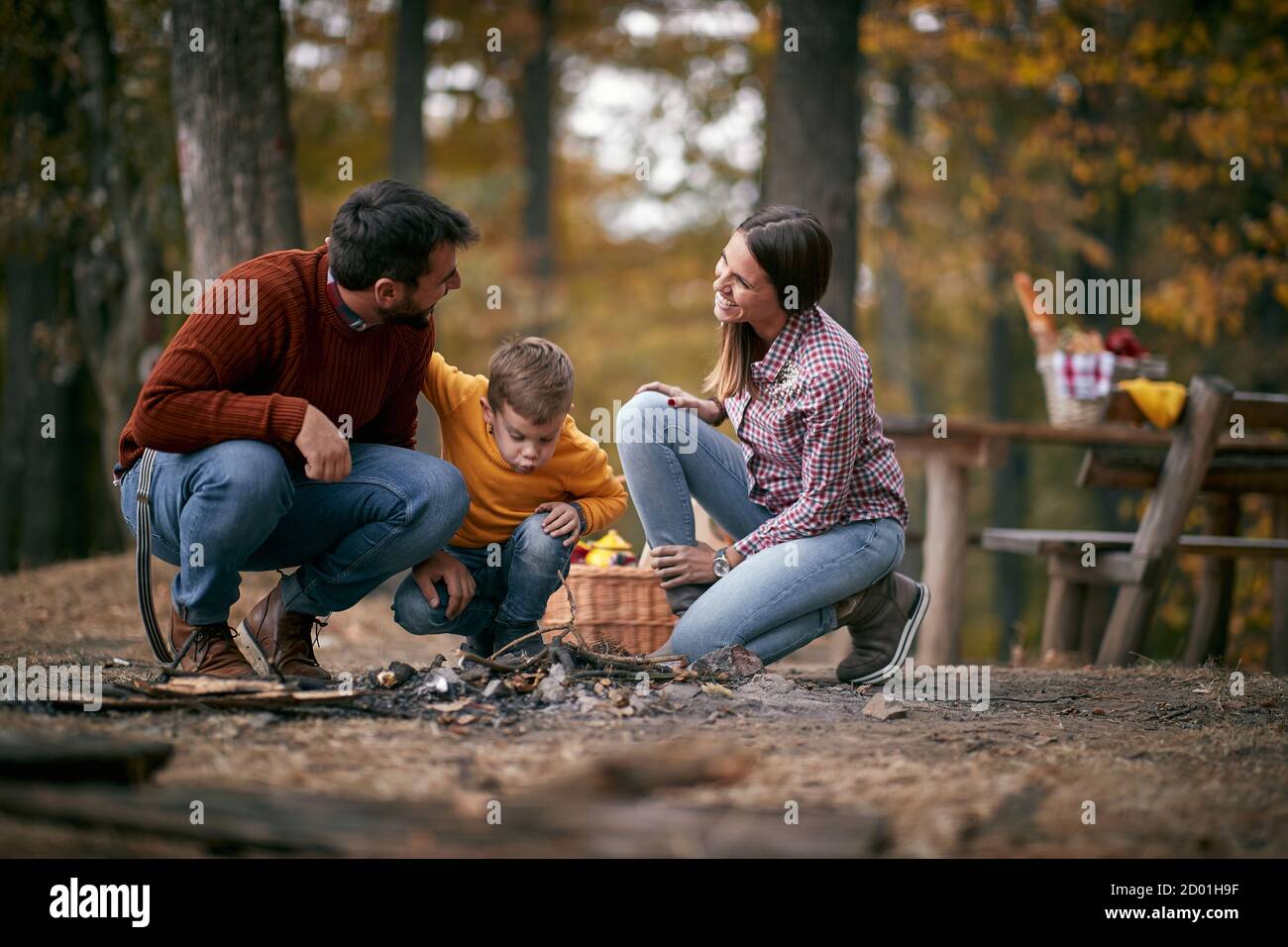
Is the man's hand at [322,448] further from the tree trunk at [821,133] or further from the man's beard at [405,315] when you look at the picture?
the tree trunk at [821,133]

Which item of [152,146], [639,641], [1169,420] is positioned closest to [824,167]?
[1169,420]

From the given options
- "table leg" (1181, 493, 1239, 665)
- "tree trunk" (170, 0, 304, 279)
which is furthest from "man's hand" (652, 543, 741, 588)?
"table leg" (1181, 493, 1239, 665)

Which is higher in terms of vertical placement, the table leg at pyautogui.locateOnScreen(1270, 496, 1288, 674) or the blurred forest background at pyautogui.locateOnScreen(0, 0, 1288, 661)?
the blurred forest background at pyautogui.locateOnScreen(0, 0, 1288, 661)

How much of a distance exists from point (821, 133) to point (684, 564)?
3.73m

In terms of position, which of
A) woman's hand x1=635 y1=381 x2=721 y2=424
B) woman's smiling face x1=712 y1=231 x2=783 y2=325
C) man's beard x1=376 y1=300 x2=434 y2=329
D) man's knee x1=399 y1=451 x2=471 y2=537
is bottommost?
man's knee x1=399 y1=451 x2=471 y2=537

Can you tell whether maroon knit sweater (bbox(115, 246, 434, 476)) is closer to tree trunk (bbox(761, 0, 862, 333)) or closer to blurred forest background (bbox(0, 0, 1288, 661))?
blurred forest background (bbox(0, 0, 1288, 661))

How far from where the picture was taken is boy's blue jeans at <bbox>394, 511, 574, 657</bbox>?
3.88 m

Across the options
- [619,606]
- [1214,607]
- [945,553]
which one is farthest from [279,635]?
[1214,607]

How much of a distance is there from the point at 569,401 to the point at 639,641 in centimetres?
95

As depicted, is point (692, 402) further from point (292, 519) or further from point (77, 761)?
point (77, 761)

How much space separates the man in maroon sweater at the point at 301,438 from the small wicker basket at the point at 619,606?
1.94 ft

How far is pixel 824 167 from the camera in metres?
6.99

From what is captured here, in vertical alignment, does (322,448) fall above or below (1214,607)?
above

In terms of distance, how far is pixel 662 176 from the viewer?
1389cm
